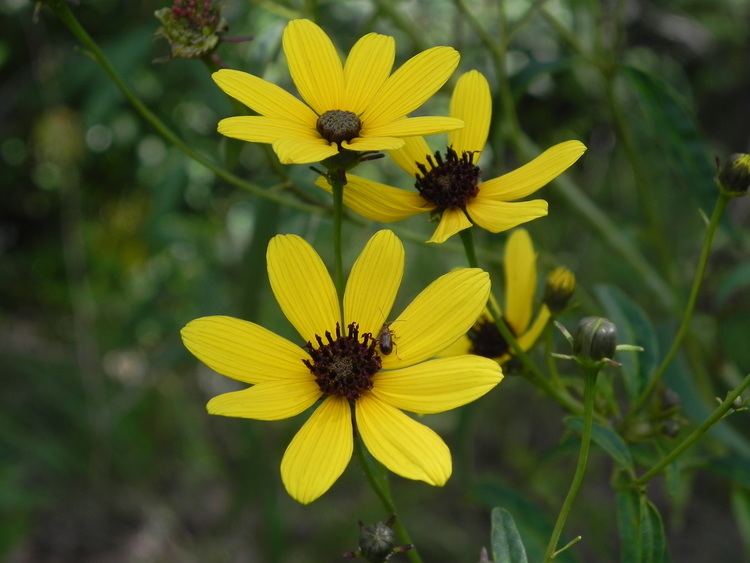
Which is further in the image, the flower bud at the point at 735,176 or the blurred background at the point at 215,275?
the blurred background at the point at 215,275

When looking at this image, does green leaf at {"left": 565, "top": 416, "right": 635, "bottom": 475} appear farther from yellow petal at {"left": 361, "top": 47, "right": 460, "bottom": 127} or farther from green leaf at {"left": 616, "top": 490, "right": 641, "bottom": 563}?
yellow petal at {"left": 361, "top": 47, "right": 460, "bottom": 127}

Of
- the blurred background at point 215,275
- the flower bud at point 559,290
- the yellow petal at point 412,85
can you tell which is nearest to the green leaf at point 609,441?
the flower bud at point 559,290

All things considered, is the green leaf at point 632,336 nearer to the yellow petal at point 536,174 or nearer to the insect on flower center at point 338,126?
the yellow petal at point 536,174

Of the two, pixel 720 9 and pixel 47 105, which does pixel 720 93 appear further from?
pixel 47 105

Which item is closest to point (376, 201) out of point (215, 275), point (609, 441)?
point (609, 441)

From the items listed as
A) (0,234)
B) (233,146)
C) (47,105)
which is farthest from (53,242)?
(233,146)

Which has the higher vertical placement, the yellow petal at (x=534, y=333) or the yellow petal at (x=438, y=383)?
the yellow petal at (x=534, y=333)

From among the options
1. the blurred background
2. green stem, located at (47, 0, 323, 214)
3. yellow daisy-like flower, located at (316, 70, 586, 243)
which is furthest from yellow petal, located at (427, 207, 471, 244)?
the blurred background
